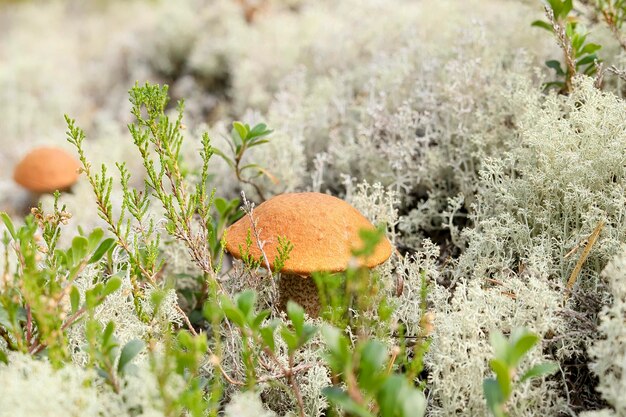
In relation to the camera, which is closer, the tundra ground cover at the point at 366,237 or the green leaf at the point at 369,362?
the green leaf at the point at 369,362

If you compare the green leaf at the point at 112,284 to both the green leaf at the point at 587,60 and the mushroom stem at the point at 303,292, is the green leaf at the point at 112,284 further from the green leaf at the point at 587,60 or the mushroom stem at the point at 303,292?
the green leaf at the point at 587,60

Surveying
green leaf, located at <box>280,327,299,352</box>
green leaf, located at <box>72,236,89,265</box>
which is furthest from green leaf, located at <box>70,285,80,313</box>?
green leaf, located at <box>280,327,299,352</box>

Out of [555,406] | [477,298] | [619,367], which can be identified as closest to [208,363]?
[477,298]

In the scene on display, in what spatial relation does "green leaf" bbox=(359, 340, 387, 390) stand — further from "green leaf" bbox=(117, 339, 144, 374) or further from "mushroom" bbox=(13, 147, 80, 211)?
"mushroom" bbox=(13, 147, 80, 211)

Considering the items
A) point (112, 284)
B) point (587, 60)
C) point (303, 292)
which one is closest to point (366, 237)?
point (112, 284)

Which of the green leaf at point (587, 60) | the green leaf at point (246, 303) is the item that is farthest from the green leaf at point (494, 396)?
the green leaf at point (587, 60)

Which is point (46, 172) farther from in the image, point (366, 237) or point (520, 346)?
point (520, 346)
